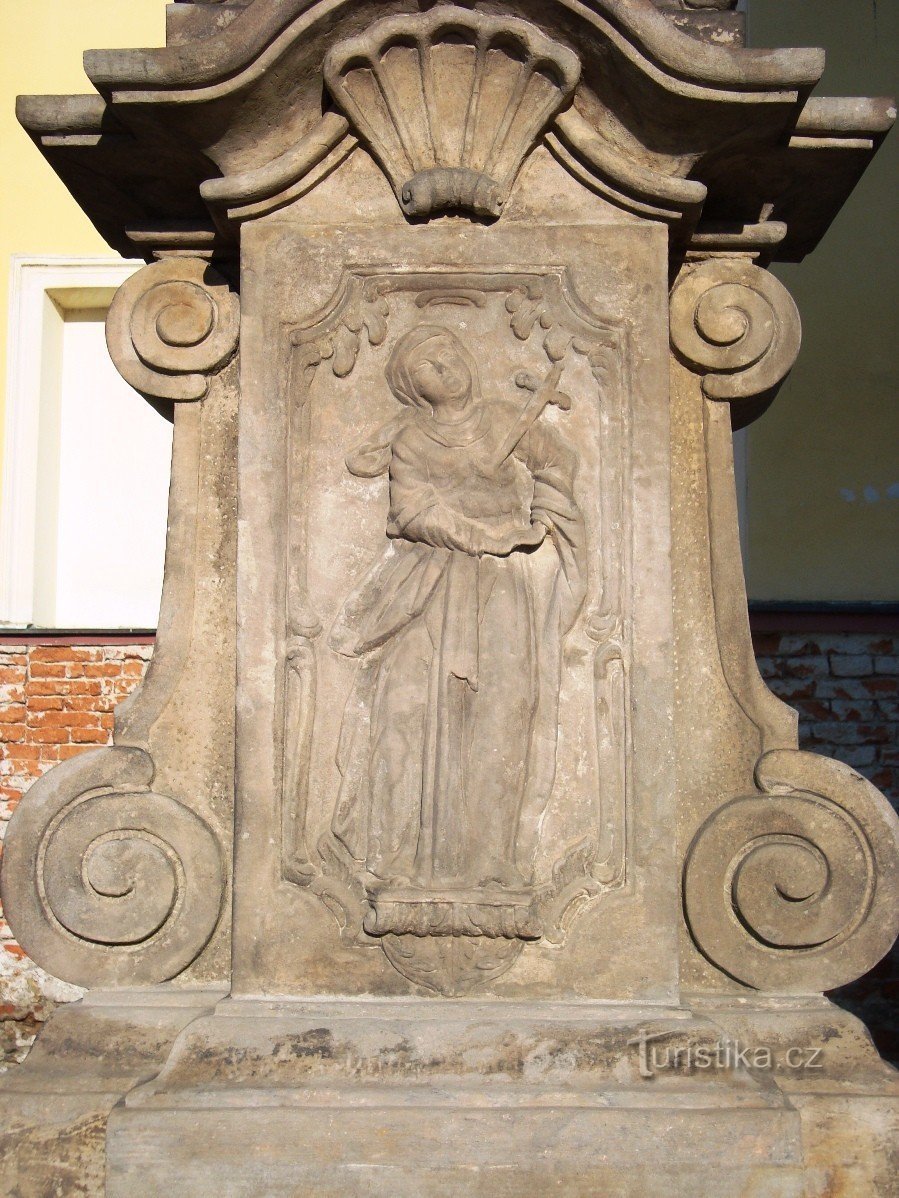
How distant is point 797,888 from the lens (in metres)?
4.21

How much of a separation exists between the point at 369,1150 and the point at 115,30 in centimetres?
764

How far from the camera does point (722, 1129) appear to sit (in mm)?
3650

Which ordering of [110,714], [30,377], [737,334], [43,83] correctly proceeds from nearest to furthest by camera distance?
[737,334]
[110,714]
[30,377]
[43,83]

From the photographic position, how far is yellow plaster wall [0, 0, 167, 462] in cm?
943

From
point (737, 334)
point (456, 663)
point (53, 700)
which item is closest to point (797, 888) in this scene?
point (456, 663)

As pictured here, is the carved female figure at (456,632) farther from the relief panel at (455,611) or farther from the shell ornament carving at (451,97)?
the shell ornament carving at (451,97)

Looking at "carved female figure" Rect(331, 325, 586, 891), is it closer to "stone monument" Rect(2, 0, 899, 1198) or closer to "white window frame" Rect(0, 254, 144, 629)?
"stone monument" Rect(2, 0, 899, 1198)

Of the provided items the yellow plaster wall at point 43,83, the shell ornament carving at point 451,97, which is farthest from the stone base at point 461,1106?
the yellow plaster wall at point 43,83

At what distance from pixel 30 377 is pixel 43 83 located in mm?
1775

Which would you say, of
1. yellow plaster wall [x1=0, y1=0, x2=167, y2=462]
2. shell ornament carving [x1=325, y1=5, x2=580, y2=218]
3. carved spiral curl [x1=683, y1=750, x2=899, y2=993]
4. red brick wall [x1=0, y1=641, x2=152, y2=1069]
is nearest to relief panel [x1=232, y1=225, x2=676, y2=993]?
shell ornament carving [x1=325, y1=5, x2=580, y2=218]

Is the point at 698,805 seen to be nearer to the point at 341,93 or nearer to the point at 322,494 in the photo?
the point at 322,494

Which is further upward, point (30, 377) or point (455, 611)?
point (30, 377)

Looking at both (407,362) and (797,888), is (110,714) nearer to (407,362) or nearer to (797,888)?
(407,362)

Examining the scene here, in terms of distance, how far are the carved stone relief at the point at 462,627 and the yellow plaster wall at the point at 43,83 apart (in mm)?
5643
